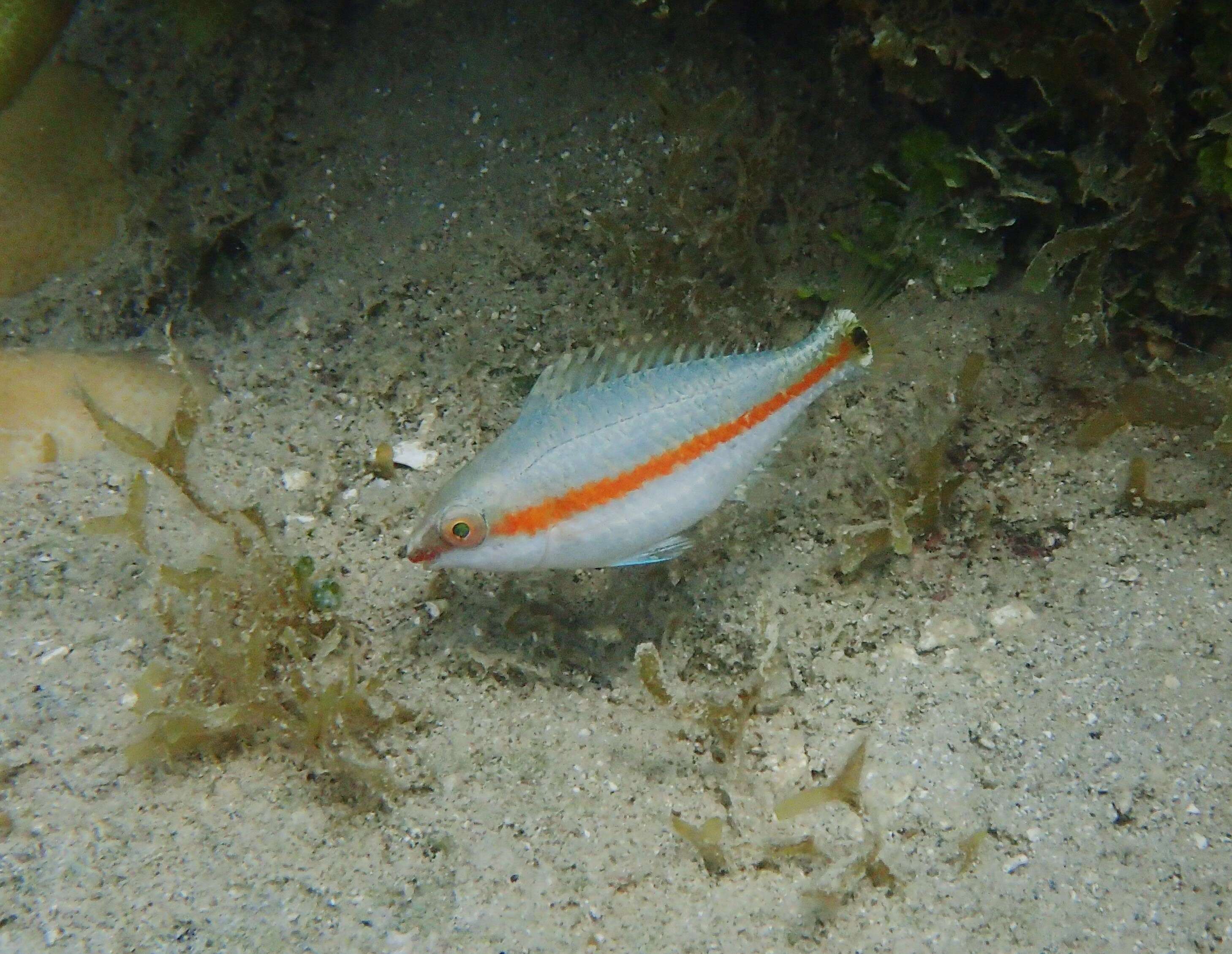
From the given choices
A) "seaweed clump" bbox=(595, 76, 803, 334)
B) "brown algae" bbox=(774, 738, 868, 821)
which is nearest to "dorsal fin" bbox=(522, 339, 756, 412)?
"seaweed clump" bbox=(595, 76, 803, 334)

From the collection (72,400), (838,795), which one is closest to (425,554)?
(838,795)

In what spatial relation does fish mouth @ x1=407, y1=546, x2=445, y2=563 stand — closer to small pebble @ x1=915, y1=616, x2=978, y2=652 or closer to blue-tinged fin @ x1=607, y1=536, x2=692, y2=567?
blue-tinged fin @ x1=607, y1=536, x2=692, y2=567

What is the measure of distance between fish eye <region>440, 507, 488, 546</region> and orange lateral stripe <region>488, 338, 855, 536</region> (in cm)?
5

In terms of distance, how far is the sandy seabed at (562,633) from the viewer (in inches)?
102

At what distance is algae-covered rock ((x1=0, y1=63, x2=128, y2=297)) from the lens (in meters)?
4.29

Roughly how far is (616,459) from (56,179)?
12.6 feet

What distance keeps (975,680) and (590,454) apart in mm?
1817

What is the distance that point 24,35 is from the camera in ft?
13.4

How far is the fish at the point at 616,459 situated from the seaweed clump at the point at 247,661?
1.99 ft

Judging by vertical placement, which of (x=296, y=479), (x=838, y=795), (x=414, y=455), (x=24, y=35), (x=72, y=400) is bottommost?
(x=838, y=795)

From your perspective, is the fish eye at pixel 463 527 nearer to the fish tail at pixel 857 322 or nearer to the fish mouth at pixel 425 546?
the fish mouth at pixel 425 546

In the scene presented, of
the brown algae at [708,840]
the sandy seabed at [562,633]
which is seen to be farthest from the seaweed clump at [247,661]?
the brown algae at [708,840]

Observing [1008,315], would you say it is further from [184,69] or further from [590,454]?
[184,69]

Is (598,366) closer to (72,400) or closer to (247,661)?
(247,661)
